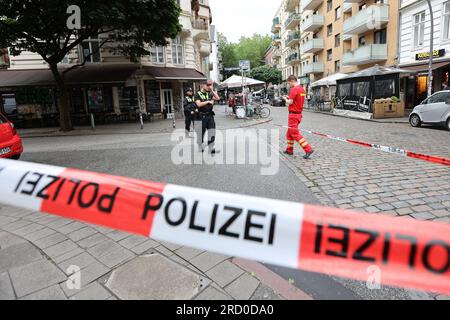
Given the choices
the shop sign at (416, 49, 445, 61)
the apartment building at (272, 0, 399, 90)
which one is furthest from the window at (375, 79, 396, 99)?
the apartment building at (272, 0, 399, 90)

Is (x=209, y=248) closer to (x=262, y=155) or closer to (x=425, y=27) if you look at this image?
(x=262, y=155)

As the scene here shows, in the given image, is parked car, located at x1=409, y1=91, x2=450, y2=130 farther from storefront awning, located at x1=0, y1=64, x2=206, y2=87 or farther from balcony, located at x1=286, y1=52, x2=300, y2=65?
balcony, located at x1=286, y1=52, x2=300, y2=65

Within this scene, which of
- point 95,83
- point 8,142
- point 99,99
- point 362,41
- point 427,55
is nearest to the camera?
point 8,142

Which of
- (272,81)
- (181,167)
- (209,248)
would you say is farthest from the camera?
(272,81)

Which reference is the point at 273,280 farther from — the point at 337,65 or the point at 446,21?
the point at 337,65

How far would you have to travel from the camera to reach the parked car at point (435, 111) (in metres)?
12.0

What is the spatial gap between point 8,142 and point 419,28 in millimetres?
24604

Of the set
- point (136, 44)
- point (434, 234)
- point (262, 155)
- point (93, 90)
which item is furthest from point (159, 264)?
A: point (93, 90)

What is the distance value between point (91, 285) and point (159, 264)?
611mm

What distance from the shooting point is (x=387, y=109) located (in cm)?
1820

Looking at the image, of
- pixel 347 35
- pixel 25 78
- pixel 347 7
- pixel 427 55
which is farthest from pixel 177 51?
pixel 347 7

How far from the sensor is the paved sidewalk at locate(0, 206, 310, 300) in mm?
2471

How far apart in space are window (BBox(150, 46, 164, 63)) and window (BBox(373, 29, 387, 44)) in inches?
733

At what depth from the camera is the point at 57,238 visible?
354 centimetres
